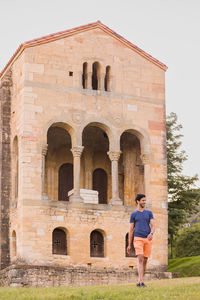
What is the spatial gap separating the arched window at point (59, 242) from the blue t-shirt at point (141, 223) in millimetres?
13467

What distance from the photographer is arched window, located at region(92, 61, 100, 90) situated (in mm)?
34934

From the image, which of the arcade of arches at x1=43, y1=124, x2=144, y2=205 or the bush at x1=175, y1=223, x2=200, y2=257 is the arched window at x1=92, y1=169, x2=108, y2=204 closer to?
the arcade of arches at x1=43, y1=124, x2=144, y2=205

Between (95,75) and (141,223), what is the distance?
17.5 meters

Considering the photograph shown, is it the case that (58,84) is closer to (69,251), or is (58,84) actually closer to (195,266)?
(69,251)

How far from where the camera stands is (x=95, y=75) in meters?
36.0

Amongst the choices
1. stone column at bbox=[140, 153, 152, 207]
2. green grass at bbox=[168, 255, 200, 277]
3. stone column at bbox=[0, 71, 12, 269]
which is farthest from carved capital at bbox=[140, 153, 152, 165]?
stone column at bbox=[0, 71, 12, 269]

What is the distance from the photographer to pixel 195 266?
3656 centimetres

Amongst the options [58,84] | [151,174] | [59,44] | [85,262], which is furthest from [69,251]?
[59,44]

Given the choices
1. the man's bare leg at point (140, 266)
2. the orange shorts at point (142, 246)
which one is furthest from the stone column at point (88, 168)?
the man's bare leg at point (140, 266)

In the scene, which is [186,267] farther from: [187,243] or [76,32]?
[187,243]

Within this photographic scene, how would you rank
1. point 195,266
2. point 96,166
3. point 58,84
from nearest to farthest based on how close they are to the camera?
point 58,84 < point 195,266 < point 96,166

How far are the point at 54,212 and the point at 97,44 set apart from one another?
29.5 feet

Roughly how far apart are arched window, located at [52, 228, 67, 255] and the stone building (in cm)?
5

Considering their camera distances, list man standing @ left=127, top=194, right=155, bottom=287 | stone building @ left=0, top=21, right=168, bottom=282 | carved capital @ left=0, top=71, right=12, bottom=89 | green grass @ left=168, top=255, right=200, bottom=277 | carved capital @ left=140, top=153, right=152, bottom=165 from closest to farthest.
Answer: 1. man standing @ left=127, top=194, right=155, bottom=287
2. stone building @ left=0, top=21, right=168, bottom=282
3. carved capital @ left=140, top=153, right=152, bottom=165
4. carved capital @ left=0, top=71, right=12, bottom=89
5. green grass @ left=168, top=255, right=200, bottom=277
